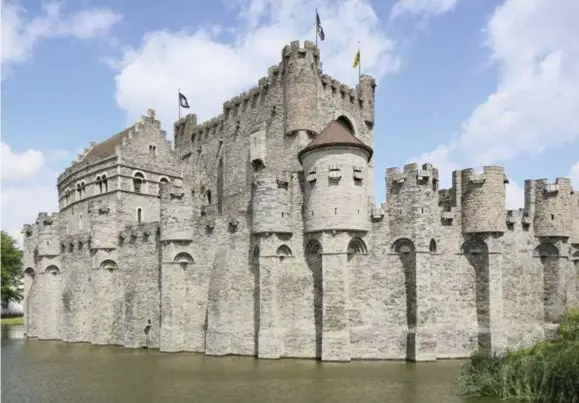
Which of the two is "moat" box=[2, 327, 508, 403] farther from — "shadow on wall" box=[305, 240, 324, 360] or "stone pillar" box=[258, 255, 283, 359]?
"shadow on wall" box=[305, 240, 324, 360]

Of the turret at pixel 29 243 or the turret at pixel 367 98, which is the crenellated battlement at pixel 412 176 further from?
the turret at pixel 29 243

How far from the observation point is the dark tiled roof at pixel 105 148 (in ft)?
149

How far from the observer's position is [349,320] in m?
27.0

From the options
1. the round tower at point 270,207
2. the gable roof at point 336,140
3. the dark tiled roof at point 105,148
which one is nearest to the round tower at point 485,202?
the gable roof at point 336,140

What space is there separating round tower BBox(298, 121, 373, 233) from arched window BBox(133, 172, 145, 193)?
20533 mm

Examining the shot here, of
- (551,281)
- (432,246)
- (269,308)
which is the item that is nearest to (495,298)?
(432,246)

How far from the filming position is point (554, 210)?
30719mm

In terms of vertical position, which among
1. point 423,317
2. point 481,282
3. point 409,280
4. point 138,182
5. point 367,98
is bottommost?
point 423,317

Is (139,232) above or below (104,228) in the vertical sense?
below

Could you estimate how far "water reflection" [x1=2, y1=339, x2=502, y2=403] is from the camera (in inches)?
739

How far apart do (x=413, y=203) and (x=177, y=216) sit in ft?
42.9

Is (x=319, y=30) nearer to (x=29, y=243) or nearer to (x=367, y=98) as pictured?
(x=367, y=98)

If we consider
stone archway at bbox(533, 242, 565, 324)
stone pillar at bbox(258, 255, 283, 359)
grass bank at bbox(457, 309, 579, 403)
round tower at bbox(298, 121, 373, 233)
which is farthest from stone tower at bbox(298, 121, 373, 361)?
stone archway at bbox(533, 242, 565, 324)

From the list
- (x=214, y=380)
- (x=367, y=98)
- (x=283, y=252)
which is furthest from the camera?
(x=367, y=98)
